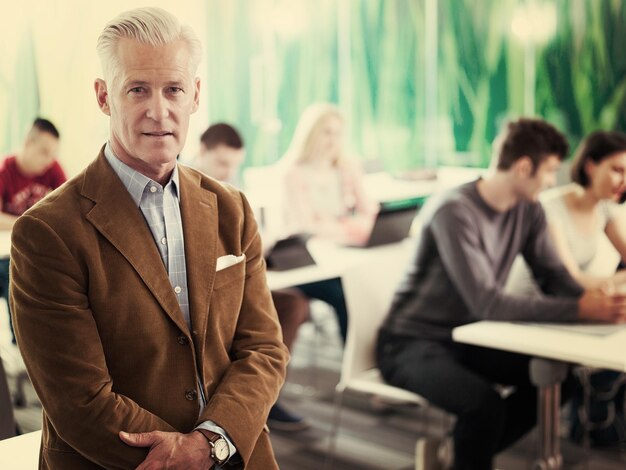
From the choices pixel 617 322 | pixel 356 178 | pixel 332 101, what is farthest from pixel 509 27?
pixel 617 322

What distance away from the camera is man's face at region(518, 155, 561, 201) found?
327cm

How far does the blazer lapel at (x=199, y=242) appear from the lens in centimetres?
148

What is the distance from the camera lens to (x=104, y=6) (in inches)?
187

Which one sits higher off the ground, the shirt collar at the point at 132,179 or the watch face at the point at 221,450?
the shirt collar at the point at 132,179

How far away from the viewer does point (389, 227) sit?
175 inches

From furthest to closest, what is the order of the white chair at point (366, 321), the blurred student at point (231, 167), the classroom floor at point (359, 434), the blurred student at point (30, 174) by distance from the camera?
the blurred student at point (231, 167)
the blurred student at point (30, 174)
the classroom floor at point (359, 434)
the white chair at point (366, 321)

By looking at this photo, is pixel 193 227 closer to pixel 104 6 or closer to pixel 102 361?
pixel 102 361

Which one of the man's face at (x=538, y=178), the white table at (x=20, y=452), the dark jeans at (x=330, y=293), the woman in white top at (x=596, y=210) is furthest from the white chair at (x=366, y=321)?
the white table at (x=20, y=452)

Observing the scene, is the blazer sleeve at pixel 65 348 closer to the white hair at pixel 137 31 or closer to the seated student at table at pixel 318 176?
the white hair at pixel 137 31

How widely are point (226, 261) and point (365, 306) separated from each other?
1.68 meters

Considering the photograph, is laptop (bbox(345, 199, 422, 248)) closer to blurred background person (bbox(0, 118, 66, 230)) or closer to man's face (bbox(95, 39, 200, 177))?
blurred background person (bbox(0, 118, 66, 230))

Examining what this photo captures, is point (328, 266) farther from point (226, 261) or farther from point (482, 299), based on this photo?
point (226, 261)

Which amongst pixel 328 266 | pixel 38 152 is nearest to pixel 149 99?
pixel 328 266

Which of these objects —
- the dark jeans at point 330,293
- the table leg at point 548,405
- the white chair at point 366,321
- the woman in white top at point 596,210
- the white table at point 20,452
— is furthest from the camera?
the dark jeans at point 330,293
